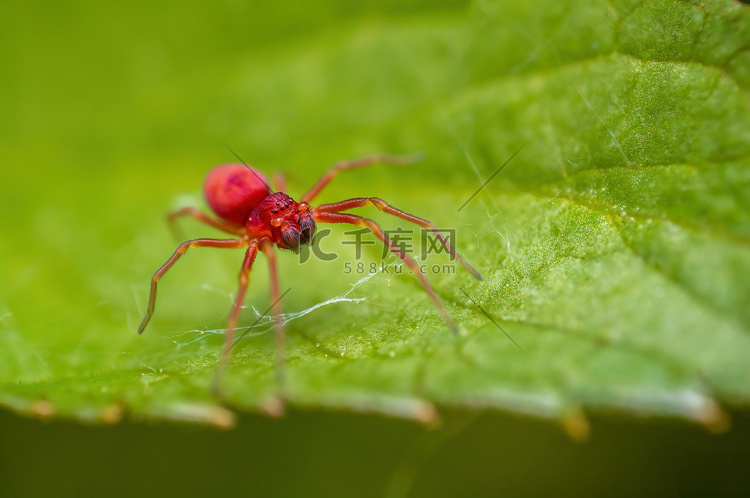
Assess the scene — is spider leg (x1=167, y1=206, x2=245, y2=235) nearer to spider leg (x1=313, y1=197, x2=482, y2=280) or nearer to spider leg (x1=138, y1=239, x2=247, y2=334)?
spider leg (x1=138, y1=239, x2=247, y2=334)

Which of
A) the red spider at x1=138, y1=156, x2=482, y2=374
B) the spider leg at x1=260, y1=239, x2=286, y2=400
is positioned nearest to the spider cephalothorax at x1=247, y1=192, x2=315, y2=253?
the red spider at x1=138, y1=156, x2=482, y2=374

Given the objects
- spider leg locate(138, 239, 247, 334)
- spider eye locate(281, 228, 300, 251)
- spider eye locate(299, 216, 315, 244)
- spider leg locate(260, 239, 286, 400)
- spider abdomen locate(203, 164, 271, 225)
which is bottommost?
spider leg locate(260, 239, 286, 400)

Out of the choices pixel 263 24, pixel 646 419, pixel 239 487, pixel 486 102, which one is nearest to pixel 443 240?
pixel 486 102

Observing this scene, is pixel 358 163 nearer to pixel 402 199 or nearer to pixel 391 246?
pixel 402 199

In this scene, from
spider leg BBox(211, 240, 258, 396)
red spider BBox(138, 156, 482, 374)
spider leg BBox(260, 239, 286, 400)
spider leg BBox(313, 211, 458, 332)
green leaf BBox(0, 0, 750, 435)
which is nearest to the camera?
green leaf BBox(0, 0, 750, 435)

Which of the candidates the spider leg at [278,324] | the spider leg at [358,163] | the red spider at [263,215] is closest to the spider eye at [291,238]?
the red spider at [263,215]

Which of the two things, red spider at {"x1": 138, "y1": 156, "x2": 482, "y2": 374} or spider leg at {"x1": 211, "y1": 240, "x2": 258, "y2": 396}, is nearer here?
spider leg at {"x1": 211, "y1": 240, "x2": 258, "y2": 396}

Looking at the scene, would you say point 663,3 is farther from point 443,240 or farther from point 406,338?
point 406,338
